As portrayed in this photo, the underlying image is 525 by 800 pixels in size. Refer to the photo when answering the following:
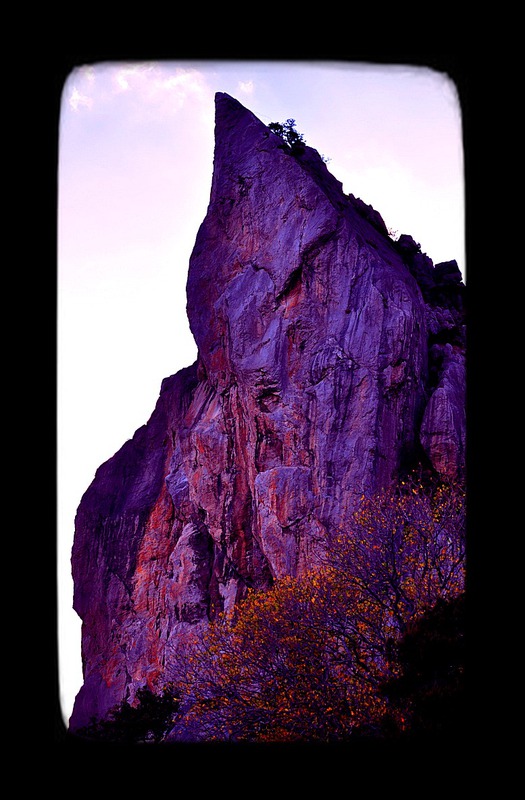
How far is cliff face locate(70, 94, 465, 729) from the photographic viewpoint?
965 inches

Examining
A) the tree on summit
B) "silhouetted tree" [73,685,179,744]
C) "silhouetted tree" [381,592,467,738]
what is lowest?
"silhouetted tree" [73,685,179,744]

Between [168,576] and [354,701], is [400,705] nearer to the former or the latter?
[354,701]

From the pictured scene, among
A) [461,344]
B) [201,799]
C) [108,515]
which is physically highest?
[461,344]

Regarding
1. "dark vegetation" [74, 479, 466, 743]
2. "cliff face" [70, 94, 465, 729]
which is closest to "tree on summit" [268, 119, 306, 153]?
"cliff face" [70, 94, 465, 729]

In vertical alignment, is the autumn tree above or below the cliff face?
below

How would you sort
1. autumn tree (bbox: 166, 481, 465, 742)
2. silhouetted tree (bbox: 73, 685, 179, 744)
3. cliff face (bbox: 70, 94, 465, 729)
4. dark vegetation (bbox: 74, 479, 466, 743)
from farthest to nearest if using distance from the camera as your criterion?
cliff face (bbox: 70, 94, 465, 729)
silhouetted tree (bbox: 73, 685, 179, 744)
autumn tree (bbox: 166, 481, 465, 742)
dark vegetation (bbox: 74, 479, 466, 743)

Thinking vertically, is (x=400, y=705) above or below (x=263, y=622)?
below

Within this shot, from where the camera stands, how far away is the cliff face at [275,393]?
24500 millimetres

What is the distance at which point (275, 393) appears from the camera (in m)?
25.9

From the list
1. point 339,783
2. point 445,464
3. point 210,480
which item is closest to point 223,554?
point 210,480

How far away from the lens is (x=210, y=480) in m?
29.4

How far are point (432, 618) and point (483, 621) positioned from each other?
8.49 m

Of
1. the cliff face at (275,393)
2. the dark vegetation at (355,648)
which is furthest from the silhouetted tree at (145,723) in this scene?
the dark vegetation at (355,648)

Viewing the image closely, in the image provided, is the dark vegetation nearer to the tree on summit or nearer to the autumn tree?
the autumn tree
